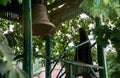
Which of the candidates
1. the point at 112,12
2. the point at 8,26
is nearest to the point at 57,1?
the point at 112,12

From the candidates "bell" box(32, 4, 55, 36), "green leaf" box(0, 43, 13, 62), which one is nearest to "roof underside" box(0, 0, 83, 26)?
"bell" box(32, 4, 55, 36)

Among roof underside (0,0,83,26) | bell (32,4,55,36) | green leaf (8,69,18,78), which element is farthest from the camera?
roof underside (0,0,83,26)

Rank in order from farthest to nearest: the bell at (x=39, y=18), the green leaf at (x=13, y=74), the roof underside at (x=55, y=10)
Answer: the roof underside at (x=55, y=10) < the bell at (x=39, y=18) < the green leaf at (x=13, y=74)

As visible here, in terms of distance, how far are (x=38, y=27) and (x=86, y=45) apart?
92cm

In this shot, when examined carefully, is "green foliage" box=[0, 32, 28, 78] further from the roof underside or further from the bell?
the roof underside

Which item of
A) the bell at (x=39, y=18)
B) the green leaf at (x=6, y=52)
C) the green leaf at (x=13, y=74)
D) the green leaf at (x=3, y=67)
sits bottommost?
the green leaf at (x=13, y=74)

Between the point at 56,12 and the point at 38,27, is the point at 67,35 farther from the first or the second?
the point at 38,27

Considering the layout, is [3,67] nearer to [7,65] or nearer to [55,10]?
[7,65]

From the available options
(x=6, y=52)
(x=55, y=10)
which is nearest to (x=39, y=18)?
(x=55, y=10)

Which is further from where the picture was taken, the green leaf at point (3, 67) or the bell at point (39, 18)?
the bell at point (39, 18)

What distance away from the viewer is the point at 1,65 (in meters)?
1.02

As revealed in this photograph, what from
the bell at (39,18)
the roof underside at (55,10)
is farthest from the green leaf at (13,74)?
the roof underside at (55,10)

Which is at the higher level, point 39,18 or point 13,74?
point 39,18

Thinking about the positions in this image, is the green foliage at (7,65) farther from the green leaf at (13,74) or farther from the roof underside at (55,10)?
the roof underside at (55,10)
